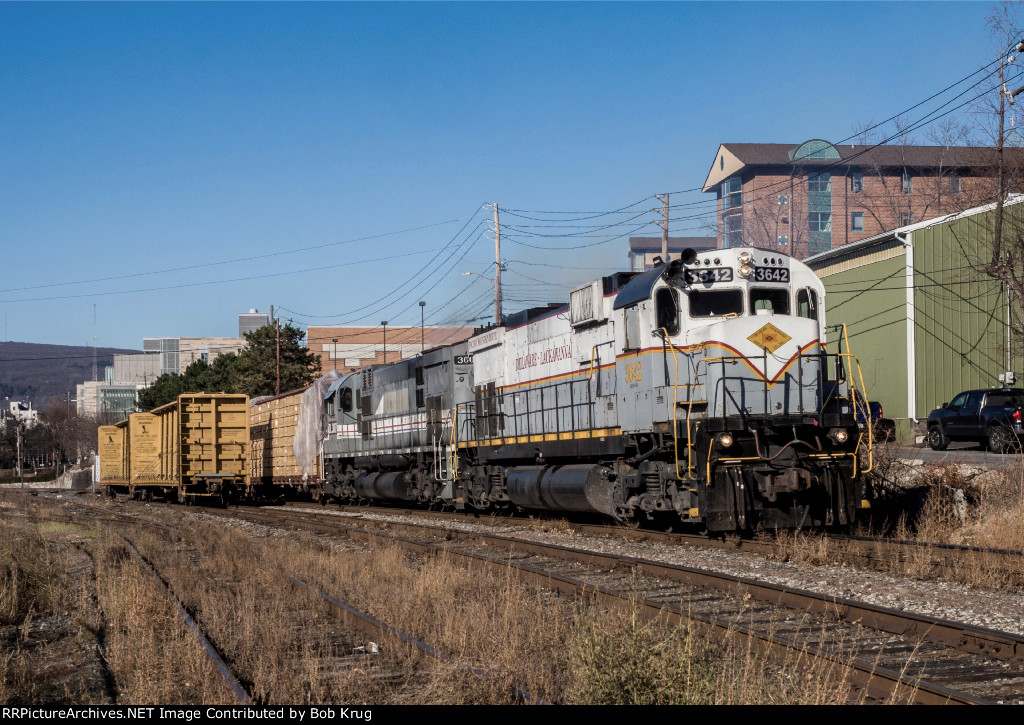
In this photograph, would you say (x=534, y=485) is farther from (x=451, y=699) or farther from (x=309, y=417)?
(x=309, y=417)

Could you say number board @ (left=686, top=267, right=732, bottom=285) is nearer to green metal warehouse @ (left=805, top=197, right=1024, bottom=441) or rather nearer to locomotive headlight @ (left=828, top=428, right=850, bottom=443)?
locomotive headlight @ (left=828, top=428, right=850, bottom=443)

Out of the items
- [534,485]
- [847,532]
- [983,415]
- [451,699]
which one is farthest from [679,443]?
[983,415]

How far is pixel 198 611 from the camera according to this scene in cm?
989

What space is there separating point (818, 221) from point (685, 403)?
272 feet

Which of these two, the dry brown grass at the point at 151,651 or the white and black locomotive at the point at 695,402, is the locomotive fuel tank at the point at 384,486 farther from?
the dry brown grass at the point at 151,651

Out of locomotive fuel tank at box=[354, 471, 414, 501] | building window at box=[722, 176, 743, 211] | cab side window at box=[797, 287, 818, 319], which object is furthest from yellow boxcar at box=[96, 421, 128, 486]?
building window at box=[722, 176, 743, 211]

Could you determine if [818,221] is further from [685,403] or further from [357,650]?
[357,650]

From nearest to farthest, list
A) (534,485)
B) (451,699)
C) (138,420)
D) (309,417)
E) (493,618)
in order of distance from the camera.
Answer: (451,699) → (493,618) → (534,485) → (309,417) → (138,420)

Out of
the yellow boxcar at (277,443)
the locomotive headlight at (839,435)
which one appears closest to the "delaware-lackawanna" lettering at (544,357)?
the locomotive headlight at (839,435)

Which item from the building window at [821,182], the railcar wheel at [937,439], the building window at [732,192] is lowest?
the railcar wheel at [937,439]

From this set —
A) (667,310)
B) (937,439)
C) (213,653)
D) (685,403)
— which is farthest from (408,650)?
(937,439)

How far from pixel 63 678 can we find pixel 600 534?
32.0ft

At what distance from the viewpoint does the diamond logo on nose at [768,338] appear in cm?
1337

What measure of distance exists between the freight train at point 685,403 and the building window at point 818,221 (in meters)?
→ 77.0
